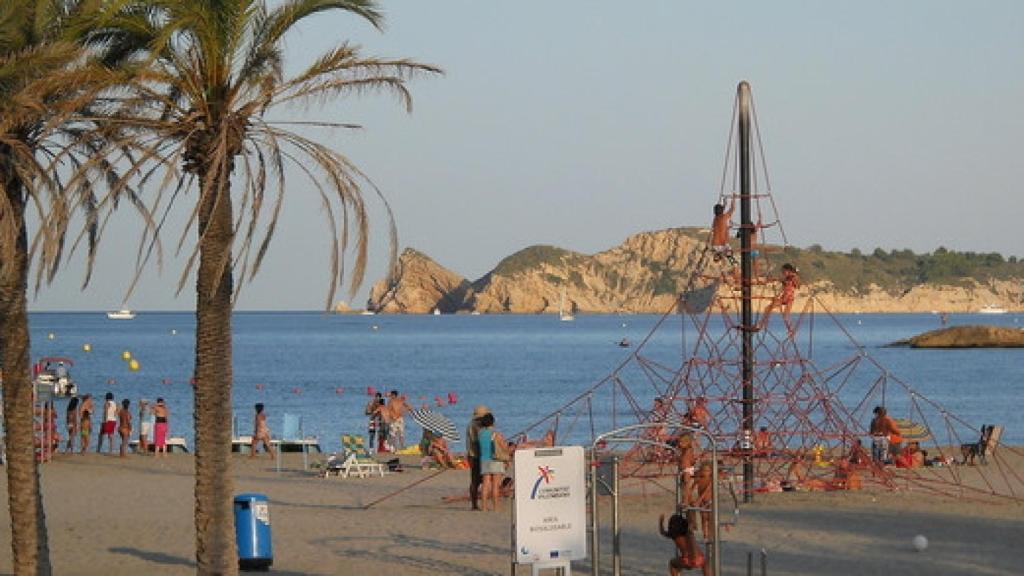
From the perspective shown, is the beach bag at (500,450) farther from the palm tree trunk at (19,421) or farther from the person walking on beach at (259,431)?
the person walking on beach at (259,431)

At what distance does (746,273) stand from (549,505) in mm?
11396

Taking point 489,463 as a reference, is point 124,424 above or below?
below

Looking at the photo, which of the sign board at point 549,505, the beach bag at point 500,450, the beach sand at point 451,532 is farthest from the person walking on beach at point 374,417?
the sign board at point 549,505

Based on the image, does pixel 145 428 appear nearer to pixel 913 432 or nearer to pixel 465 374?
pixel 913 432

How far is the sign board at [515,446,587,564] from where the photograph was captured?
619 inches

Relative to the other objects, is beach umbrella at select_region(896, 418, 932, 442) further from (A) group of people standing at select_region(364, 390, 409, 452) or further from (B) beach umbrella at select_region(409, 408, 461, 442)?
(A) group of people standing at select_region(364, 390, 409, 452)

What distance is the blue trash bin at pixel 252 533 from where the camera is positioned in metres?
19.3

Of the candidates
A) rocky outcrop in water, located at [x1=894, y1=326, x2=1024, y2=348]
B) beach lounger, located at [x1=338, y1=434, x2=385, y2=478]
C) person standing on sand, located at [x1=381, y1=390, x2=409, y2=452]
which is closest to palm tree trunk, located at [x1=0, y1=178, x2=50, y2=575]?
beach lounger, located at [x1=338, y1=434, x2=385, y2=478]

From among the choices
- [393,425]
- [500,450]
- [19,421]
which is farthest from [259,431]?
[19,421]

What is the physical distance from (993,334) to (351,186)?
5624 inches

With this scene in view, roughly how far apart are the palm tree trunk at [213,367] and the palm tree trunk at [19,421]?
2.69 metres

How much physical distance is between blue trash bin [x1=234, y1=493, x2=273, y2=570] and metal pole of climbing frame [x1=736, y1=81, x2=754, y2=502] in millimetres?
8726

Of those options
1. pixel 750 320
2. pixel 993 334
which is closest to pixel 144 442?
pixel 750 320

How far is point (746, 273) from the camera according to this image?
87.2ft
